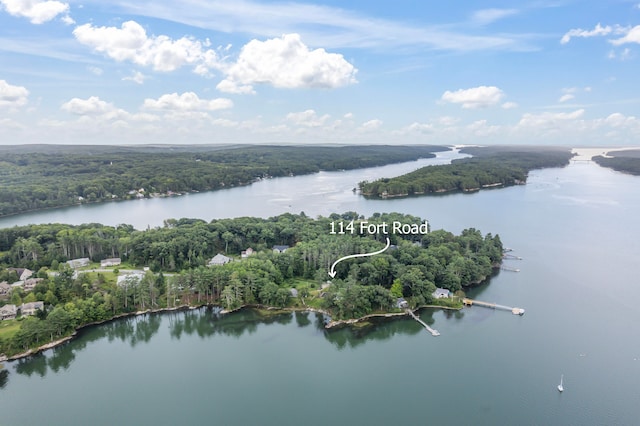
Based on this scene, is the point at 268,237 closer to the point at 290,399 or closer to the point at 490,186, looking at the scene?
the point at 290,399

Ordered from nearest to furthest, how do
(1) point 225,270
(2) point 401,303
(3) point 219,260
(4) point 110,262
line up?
(2) point 401,303 → (1) point 225,270 → (3) point 219,260 → (4) point 110,262

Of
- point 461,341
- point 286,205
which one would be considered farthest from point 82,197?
point 461,341

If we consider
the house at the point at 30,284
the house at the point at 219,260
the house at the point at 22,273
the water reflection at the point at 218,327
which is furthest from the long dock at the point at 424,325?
the house at the point at 22,273

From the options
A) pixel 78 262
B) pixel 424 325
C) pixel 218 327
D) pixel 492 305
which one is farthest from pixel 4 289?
pixel 492 305

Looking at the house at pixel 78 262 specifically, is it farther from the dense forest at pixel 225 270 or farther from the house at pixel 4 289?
the house at pixel 4 289

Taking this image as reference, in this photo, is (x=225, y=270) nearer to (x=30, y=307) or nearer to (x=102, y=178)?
(x=30, y=307)

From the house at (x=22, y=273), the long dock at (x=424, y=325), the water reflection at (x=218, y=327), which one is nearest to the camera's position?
the water reflection at (x=218, y=327)

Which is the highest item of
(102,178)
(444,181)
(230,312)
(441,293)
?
(102,178)

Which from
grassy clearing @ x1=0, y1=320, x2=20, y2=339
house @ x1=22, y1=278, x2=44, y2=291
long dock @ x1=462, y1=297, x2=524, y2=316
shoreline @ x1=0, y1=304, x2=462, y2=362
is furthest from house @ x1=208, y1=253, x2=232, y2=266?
long dock @ x1=462, y1=297, x2=524, y2=316
